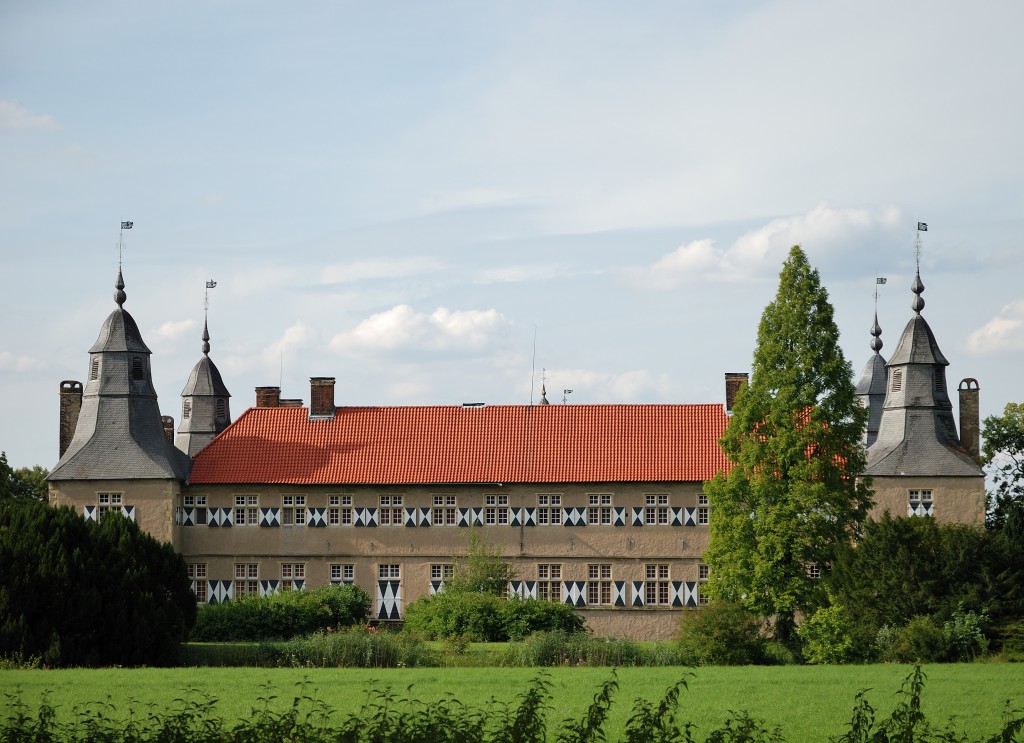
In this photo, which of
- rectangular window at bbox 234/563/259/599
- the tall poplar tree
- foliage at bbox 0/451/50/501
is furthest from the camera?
foliage at bbox 0/451/50/501

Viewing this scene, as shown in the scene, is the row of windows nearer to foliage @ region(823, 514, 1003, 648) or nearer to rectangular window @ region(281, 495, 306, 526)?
rectangular window @ region(281, 495, 306, 526)

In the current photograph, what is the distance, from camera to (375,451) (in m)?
42.6

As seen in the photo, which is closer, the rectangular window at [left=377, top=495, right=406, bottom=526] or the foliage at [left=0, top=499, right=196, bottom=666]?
the foliage at [left=0, top=499, right=196, bottom=666]

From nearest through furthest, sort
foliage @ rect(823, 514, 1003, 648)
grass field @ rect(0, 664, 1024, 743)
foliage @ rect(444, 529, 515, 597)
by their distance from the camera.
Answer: grass field @ rect(0, 664, 1024, 743) → foliage @ rect(823, 514, 1003, 648) → foliage @ rect(444, 529, 515, 597)

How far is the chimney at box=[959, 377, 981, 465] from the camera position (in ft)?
133

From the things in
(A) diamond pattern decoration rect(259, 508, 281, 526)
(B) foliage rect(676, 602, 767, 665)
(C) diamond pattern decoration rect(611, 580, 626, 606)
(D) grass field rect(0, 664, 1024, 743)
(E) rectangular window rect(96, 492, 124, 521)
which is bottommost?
(D) grass field rect(0, 664, 1024, 743)

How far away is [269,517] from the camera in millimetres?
41750

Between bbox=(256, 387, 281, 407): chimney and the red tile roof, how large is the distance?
308cm

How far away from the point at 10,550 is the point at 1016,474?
37.0 metres

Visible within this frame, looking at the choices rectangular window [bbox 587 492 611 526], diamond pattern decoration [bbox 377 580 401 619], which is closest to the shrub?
rectangular window [bbox 587 492 611 526]

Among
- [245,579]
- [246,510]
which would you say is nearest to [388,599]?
[245,579]

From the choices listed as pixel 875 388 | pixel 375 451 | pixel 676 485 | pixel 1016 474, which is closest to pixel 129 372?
pixel 375 451

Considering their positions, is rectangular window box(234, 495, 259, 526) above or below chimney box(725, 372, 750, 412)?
below

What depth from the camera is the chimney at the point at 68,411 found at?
43.6 m
